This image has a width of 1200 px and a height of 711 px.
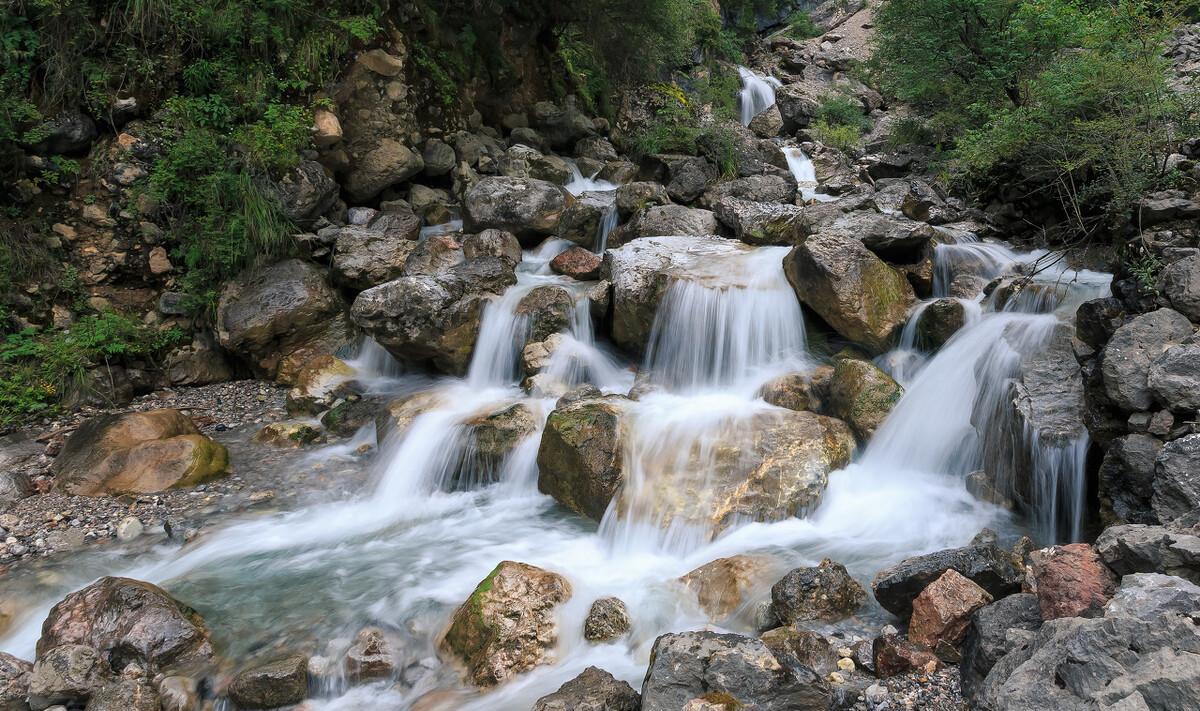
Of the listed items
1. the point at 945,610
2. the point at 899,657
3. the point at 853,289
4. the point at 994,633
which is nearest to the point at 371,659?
the point at 899,657

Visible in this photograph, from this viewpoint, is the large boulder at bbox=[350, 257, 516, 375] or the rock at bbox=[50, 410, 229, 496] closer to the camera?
the rock at bbox=[50, 410, 229, 496]

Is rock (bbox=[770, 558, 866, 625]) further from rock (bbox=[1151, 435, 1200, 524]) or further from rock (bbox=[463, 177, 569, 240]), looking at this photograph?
rock (bbox=[463, 177, 569, 240])

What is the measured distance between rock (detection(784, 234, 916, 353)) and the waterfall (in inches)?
524

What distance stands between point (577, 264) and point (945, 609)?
692 cm

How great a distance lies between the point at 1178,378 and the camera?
3.72 metres

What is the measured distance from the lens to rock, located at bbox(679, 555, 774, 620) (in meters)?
4.43

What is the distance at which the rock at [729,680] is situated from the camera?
9.93ft

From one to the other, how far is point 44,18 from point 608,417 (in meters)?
8.90

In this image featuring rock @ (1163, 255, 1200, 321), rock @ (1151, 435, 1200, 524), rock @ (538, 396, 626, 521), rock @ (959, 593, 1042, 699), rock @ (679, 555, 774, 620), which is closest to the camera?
rock @ (959, 593, 1042, 699)

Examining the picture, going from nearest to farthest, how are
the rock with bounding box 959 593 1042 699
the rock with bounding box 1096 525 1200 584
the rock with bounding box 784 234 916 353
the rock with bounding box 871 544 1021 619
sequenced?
the rock with bounding box 1096 525 1200 584
the rock with bounding box 959 593 1042 699
the rock with bounding box 871 544 1021 619
the rock with bounding box 784 234 916 353

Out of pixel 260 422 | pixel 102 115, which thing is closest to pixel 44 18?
pixel 102 115

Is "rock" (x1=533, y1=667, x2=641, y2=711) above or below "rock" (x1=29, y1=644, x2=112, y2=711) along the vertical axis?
above

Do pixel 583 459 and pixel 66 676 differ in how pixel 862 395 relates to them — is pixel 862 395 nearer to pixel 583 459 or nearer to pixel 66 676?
pixel 583 459

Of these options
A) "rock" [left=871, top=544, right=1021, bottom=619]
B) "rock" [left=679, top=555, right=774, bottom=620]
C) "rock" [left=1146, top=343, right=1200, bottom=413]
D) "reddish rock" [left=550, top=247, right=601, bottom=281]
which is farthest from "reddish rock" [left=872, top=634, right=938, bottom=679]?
"reddish rock" [left=550, top=247, right=601, bottom=281]
